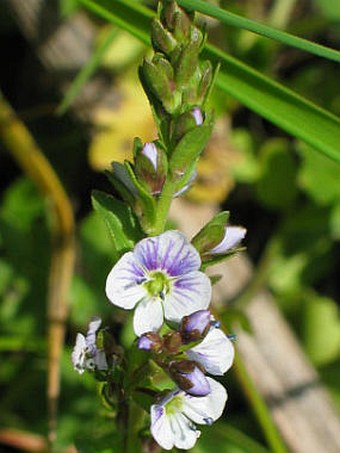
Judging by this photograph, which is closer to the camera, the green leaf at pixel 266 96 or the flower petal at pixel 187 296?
the flower petal at pixel 187 296

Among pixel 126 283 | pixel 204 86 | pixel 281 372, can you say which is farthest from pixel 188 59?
pixel 281 372

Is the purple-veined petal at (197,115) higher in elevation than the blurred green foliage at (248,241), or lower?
lower

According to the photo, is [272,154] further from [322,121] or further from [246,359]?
[322,121]

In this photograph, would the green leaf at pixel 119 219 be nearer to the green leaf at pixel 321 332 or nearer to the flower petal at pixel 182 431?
the flower petal at pixel 182 431

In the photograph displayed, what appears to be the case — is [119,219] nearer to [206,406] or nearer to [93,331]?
[93,331]

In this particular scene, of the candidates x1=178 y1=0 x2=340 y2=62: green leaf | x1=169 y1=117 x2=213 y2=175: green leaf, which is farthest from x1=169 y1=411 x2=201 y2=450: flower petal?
x1=178 y1=0 x2=340 y2=62: green leaf

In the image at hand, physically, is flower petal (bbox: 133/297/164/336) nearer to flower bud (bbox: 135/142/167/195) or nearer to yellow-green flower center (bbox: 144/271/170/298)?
yellow-green flower center (bbox: 144/271/170/298)

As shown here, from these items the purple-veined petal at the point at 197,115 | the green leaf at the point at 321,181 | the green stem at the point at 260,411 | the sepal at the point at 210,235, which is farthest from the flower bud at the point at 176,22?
the green leaf at the point at 321,181
